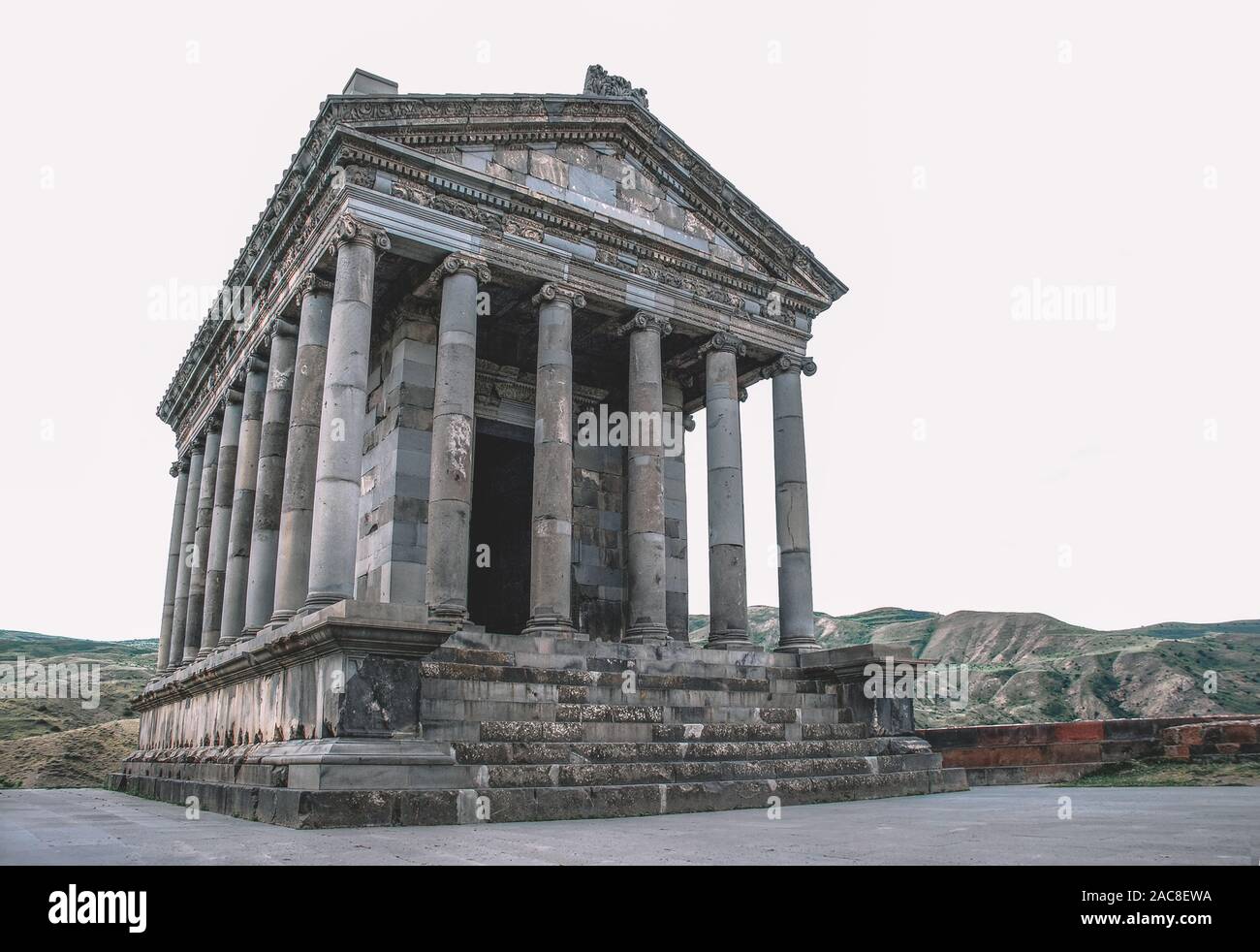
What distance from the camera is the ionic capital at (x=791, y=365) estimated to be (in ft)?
75.3

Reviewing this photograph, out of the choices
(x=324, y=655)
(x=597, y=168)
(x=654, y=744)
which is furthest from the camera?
(x=597, y=168)

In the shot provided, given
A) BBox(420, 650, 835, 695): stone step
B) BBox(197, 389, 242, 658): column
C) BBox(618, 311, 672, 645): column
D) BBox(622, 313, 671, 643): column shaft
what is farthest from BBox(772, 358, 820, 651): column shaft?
BBox(197, 389, 242, 658): column

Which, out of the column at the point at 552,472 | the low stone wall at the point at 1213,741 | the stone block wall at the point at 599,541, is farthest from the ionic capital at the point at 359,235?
the low stone wall at the point at 1213,741

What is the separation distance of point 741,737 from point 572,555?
330 inches

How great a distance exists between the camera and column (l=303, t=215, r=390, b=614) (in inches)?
→ 612

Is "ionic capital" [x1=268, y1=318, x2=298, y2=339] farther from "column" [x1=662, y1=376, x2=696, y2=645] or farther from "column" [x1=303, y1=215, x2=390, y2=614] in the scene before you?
"column" [x1=662, y1=376, x2=696, y2=645]

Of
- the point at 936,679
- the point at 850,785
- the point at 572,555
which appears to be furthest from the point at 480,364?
the point at 936,679

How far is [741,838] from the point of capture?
838 cm

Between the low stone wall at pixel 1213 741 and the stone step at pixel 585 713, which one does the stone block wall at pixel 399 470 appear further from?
the low stone wall at pixel 1213 741

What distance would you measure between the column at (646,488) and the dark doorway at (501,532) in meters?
4.54

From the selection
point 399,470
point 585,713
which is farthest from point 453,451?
point 585,713

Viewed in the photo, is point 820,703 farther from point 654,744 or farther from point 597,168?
point 597,168

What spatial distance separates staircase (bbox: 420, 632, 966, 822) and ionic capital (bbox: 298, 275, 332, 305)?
795cm

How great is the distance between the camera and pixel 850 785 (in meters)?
14.7
